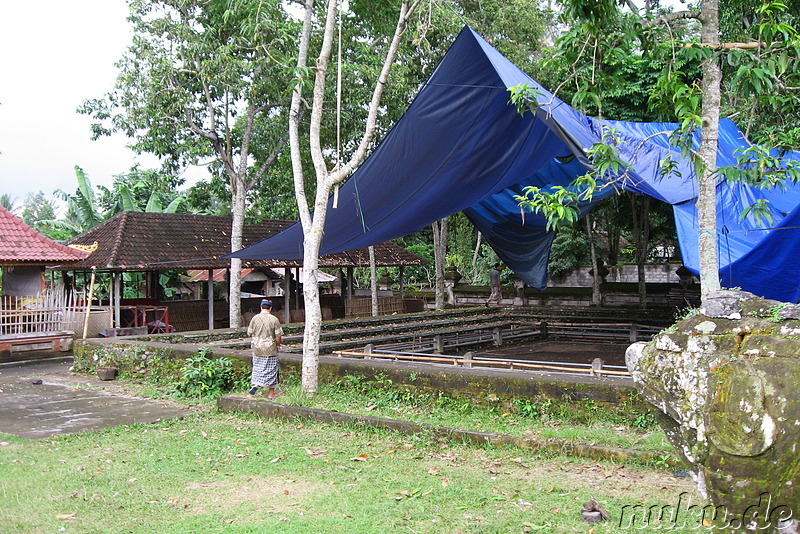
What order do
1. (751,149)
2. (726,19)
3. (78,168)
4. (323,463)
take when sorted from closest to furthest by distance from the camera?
(751,149) < (323,463) < (726,19) < (78,168)

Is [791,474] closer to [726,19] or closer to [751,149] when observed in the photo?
[751,149]

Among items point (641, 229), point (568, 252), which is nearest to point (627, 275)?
point (568, 252)

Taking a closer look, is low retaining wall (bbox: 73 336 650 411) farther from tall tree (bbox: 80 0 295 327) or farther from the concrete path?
tall tree (bbox: 80 0 295 327)

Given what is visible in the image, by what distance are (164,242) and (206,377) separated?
389 inches

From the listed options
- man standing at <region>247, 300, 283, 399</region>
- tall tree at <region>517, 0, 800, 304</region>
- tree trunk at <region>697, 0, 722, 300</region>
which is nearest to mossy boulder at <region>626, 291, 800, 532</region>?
tall tree at <region>517, 0, 800, 304</region>

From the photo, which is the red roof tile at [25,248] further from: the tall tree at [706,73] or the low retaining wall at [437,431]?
the tall tree at [706,73]

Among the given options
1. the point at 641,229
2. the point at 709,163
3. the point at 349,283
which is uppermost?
the point at 641,229

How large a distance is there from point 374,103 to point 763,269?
16.5 feet

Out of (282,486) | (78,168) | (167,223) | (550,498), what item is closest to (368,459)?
(282,486)

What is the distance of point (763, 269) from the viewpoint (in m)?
7.73

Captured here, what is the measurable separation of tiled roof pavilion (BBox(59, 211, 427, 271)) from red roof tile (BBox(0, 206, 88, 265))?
2.56ft

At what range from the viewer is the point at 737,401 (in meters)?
2.25

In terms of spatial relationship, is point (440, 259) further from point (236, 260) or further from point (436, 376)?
point (436, 376)

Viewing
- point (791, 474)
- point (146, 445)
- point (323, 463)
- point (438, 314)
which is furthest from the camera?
point (438, 314)
